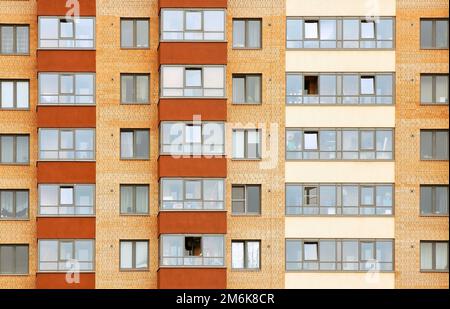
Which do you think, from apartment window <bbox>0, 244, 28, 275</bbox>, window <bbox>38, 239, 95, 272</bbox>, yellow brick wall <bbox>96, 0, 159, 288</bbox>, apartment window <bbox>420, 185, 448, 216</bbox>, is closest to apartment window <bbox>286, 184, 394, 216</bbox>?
apartment window <bbox>420, 185, 448, 216</bbox>

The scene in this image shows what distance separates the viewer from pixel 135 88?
377 feet

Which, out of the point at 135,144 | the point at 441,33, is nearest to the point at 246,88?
the point at 135,144

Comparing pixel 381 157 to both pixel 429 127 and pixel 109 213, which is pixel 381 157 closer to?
pixel 429 127

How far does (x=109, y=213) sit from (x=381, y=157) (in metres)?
13.3

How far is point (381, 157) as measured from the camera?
114438mm

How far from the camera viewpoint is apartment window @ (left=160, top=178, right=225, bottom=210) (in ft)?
371

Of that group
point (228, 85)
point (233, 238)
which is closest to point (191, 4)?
point (228, 85)

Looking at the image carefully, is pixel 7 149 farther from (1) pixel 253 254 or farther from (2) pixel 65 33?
(1) pixel 253 254

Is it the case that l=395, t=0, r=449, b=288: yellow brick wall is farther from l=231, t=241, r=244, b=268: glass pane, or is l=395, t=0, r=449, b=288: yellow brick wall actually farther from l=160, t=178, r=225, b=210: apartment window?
l=160, t=178, r=225, b=210: apartment window

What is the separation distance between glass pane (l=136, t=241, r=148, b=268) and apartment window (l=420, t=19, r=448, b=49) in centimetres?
1635

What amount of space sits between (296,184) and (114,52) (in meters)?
10.8

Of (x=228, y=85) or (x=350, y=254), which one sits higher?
(x=228, y=85)

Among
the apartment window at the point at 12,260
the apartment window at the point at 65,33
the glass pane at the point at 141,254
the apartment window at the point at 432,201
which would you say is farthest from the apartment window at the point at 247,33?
the apartment window at the point at 12,260

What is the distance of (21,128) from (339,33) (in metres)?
15.9
